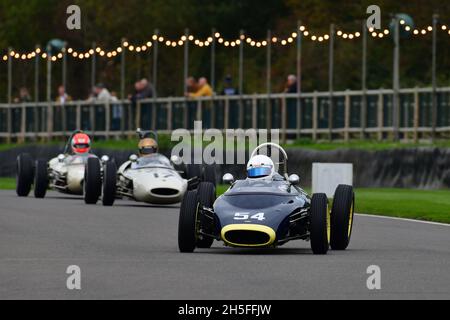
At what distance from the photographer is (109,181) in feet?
97.9

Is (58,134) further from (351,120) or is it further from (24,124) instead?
(351,120)

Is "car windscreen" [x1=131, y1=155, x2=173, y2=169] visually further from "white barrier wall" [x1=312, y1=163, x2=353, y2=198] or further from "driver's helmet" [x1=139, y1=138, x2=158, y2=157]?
"white barrier wall" [x1=312, y1=163, x2=353, y2=198]

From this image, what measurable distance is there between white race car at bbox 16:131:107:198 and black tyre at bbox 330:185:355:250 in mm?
14141

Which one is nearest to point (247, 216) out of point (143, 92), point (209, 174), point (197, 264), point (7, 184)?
point (197, 264)

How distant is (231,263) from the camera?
695 inches

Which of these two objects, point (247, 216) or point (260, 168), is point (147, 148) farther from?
point (247, 216)

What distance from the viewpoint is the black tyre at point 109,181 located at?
1174 inches

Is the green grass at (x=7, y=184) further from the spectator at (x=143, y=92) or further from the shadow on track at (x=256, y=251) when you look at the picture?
the shadow on track at (x=256, y=251)

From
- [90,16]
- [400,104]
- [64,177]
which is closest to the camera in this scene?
[64,177]

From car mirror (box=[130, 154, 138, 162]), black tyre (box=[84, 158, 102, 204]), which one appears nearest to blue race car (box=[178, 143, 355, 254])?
black tyre (box=[84, 158, 102, 204])

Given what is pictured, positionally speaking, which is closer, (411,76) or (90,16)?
(411,76)

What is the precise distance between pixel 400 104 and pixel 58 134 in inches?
585

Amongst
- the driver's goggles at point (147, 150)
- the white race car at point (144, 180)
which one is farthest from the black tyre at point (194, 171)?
the driver's goggles at point (147, 150)
